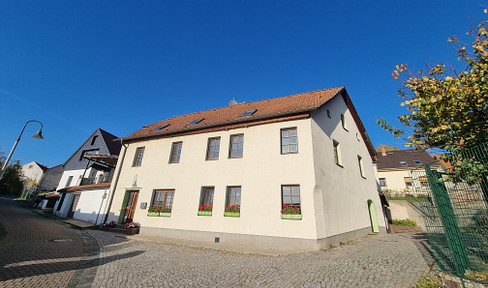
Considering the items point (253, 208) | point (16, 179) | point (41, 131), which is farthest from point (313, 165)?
point (16, 179)

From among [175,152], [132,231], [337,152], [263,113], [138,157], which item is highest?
[263,113]

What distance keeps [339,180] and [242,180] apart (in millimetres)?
5247

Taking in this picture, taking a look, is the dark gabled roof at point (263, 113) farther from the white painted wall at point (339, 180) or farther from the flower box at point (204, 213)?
the flower box at point (204, 213)

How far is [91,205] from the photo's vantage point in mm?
15047

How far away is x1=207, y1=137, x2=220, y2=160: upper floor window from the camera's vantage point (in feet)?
38.0

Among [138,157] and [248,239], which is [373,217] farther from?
[138,157]

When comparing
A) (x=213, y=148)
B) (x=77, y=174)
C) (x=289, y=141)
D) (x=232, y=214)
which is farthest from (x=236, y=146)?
(x=77, y=174)

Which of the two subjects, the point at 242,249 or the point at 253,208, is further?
the point at 253,208

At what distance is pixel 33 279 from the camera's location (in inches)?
184

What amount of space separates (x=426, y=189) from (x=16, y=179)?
58285mm

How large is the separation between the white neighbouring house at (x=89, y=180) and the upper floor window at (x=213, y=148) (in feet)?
27.6

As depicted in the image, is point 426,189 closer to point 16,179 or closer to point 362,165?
point 362,165

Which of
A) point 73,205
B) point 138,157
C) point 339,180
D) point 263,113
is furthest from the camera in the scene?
point 73,205

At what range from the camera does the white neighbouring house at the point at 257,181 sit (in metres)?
8.78
